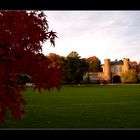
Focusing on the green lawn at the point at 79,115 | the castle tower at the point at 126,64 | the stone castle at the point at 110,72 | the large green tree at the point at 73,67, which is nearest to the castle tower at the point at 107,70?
the stone castle at the point at 110,72

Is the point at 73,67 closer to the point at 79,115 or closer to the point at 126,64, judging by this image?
the point at 126,64

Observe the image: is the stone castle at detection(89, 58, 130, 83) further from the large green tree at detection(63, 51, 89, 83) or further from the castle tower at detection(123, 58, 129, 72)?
the large green tree at detection(63, 51, 89, 83)

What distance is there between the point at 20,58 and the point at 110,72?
131560mm

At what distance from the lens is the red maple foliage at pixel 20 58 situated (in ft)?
12.6

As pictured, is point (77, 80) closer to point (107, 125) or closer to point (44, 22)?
point (107, 125)

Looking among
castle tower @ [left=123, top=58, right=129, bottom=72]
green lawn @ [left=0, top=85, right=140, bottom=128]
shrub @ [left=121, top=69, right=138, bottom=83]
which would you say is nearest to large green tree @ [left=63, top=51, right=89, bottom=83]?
shrub @ [left=121, top=69, right=138, bottom=83]

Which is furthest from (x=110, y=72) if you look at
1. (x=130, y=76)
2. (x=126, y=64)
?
(x=130, y=76)

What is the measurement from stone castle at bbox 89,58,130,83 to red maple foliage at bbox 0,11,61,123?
111062 millimetres

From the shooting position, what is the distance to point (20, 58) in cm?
440

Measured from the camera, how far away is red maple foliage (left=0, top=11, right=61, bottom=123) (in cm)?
384

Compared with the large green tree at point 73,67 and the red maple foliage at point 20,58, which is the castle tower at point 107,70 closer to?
the large green tree at point 73,67
